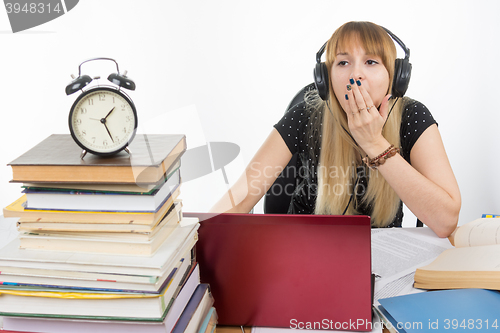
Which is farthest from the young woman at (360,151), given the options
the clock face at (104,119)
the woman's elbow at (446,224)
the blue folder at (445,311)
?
the clock face at (104,119)

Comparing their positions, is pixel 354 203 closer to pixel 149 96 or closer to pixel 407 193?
pixel 407 193

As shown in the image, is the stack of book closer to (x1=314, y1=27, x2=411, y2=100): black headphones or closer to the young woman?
the young woman

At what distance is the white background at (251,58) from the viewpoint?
2.52 metres

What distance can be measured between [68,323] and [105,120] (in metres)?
0.30

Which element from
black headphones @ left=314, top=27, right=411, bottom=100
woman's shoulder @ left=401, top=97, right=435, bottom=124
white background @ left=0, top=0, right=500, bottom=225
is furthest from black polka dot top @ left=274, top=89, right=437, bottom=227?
white background @ left=0, top=0, right=500, bottom=225

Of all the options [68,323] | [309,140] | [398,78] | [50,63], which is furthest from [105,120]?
[50,63]

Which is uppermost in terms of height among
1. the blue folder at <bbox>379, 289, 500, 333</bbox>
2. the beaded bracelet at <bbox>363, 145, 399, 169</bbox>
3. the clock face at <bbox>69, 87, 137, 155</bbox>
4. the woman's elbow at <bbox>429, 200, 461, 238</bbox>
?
the clock face at <bbox>69, 87, 137, 155</bbox>

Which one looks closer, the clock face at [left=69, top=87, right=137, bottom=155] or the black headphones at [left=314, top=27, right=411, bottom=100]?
the clock face at [left=69, top=87, right=137, bottom=155]

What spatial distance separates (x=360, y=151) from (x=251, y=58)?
1.51 meters

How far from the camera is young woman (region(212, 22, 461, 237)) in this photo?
1112mm

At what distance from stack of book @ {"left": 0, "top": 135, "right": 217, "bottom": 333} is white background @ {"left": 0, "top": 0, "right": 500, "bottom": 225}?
1985mm

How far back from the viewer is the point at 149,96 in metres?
2.73

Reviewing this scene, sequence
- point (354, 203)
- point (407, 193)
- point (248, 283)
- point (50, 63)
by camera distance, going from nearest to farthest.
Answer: point (248, 283) → point (407, 193) → point (354, 203) → point (50, 63)

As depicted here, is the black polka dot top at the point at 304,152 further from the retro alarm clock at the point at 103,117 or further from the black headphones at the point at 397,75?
the retro alarm clock at the point at 103,117
